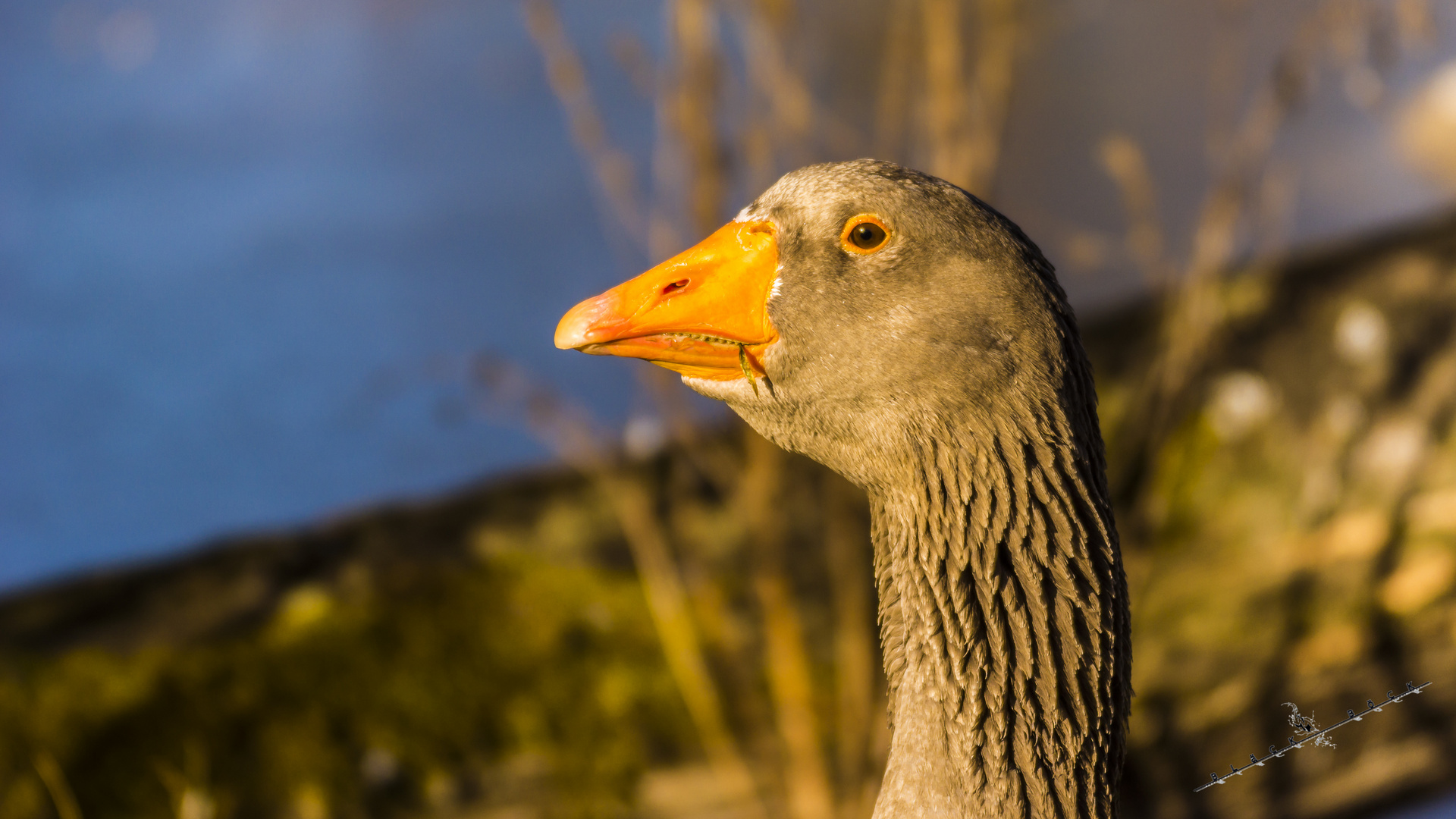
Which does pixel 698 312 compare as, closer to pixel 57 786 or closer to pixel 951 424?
pixel 951 424

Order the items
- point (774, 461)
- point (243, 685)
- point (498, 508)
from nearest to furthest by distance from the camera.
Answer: point (774, 461) < point (243, 685) < point (498, 508)

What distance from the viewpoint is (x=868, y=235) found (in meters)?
1.12

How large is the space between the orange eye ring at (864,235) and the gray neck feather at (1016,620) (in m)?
0.21

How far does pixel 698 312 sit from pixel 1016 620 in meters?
0.51

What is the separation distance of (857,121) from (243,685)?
8.68 feet

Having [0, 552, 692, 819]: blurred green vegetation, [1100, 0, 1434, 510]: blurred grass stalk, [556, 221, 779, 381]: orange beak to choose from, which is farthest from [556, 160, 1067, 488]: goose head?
[0, 552, 692, 819]: blurred green vegetation

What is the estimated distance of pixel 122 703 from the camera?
2.72 metres

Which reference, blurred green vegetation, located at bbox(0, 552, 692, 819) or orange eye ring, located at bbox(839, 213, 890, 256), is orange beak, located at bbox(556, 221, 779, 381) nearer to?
orange eye ring, located at bbox(839, 213, 890, 256)

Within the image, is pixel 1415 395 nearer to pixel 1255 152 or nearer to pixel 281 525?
pixel 1255 152

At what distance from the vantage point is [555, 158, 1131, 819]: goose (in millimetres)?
1088

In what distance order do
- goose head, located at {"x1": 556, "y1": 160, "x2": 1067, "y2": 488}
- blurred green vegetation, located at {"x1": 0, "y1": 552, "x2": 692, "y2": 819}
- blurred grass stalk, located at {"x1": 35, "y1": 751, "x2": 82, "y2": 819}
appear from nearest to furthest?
goose head, located at {"x1": 556, "y1": 160, "x2": 1067, "y2": 488} < blurred grass stalk, located at {"x1": 35, "y1": 751, "x2": 82, "y2": 819} < blurred green vegetation, located at {"x1": 0, "y1": 552, "x2": 692, "y2": 819}

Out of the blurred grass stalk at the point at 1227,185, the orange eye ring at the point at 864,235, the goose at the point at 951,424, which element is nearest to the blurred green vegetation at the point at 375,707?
the blurred grass stalk at the point at 1227,185

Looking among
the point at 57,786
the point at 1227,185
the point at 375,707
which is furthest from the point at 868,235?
the point at 57,786

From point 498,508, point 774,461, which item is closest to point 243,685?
point 498,508
